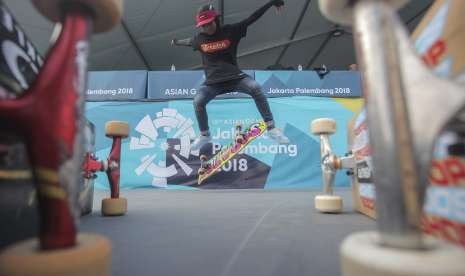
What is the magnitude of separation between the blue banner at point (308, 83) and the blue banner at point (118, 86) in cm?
100

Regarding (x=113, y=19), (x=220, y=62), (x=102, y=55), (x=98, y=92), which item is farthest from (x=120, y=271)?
(x=102, y=55)

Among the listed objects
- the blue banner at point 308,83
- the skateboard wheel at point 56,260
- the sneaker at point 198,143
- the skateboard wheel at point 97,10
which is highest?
the blue banner at point 308,83

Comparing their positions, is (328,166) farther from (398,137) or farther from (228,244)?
(398,137)

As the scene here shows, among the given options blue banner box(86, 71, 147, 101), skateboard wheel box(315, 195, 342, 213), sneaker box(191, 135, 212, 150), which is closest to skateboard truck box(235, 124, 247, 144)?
sneaker box(191, 135, 212, 150)

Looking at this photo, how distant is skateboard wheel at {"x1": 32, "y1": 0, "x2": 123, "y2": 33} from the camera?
238 mm

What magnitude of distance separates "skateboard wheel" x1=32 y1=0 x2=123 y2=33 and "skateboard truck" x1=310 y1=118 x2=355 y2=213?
697 mm

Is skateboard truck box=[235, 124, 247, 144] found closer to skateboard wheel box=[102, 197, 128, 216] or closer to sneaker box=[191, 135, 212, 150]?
sneaker box=[191, 135, 212, 150]

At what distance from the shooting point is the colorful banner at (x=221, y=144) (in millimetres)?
2232

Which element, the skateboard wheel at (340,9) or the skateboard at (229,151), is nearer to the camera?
the skateboard wheel at (340,9)

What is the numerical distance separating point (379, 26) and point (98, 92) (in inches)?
105

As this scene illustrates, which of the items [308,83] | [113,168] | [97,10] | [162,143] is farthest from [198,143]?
[97,10]

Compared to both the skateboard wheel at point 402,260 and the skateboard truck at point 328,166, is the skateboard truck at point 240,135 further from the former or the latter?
the skateboard wheel at point 402,260

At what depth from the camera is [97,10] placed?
0.24 metres

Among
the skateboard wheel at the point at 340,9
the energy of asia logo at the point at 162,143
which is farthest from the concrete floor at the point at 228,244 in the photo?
the energy of asia logo at the point at 162,143
